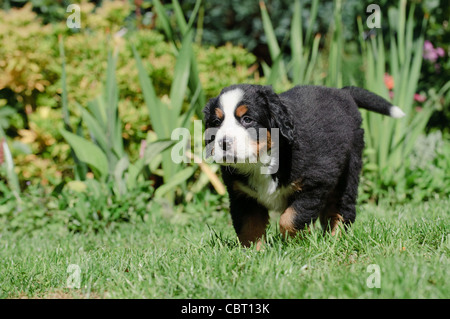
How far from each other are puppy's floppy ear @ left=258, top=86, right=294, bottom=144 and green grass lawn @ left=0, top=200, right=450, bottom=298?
52 cm

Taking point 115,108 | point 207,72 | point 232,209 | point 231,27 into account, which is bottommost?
point 232,209

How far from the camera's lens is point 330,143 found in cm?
276

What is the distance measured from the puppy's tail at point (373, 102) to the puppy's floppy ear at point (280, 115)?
0.95 m

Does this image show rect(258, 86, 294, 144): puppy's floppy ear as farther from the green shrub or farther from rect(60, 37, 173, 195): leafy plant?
the green shrub

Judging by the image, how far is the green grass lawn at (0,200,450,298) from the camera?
194 centimetres

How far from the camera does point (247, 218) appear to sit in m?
2.81

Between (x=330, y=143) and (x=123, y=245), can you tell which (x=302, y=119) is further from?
(x=123, y=245)

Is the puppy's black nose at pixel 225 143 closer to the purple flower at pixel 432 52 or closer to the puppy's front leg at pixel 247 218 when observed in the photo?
the puppy's front leg at pixel 247 218

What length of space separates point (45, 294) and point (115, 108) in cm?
210

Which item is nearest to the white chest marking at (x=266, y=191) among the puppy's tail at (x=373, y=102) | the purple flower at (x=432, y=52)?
the puppy's tail at (x=373, y=102)

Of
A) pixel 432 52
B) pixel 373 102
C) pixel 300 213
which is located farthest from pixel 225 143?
pixel 432 52

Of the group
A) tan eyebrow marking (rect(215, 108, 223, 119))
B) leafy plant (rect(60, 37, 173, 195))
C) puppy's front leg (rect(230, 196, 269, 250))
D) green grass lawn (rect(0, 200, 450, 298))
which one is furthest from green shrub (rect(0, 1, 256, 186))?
tan eyebrow marking (rect(215, 108, 223, 119))

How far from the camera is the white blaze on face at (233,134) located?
2.38m
